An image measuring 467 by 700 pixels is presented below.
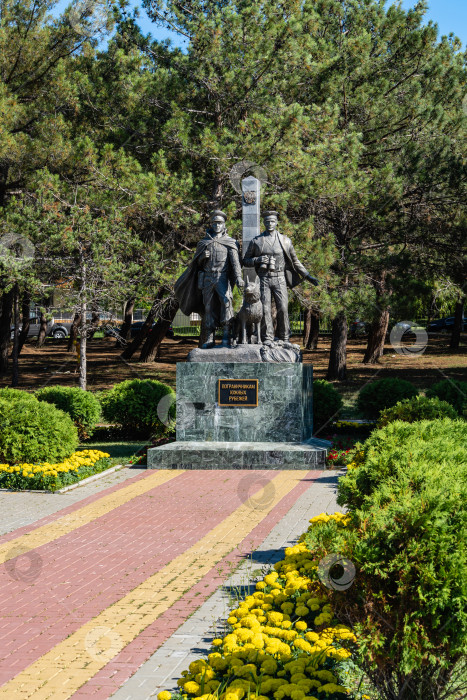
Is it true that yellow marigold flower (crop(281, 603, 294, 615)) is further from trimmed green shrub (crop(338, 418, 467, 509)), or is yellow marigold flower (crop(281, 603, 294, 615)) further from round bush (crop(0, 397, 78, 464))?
Result: round bush (crop(0, 397, 78, 464))

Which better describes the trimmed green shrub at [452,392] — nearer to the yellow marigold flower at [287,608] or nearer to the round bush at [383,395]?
the round bush at [383,395]

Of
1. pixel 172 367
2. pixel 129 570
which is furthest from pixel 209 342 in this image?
pixel 172 367

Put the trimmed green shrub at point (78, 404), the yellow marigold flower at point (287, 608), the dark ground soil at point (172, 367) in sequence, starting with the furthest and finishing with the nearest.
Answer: the dark ground soil at point (172, 367) → the trimmed green shrub at point (78, 404) → the yellow marigold flower at point (287, 608)

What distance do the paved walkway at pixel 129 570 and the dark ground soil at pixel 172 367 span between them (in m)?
10.8

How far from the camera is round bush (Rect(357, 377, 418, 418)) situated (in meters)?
16.7

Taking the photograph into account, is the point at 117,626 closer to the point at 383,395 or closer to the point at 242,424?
the point at 242,424

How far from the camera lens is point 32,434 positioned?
1142 cm

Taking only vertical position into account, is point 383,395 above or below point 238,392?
below

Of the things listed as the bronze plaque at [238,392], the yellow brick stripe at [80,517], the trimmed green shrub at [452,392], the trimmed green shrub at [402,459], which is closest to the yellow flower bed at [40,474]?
the yellow brick stripe at [80,517]

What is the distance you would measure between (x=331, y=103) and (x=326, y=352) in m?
17.9

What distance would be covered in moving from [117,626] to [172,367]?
24558 millimetres

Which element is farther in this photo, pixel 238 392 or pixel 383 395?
pixel 383 395

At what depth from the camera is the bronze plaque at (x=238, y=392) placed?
40.8ft

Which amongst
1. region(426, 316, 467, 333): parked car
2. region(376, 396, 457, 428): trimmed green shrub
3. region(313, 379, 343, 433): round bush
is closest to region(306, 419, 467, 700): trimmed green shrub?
region(376, 396, 457, 428): trimmed green shrub
